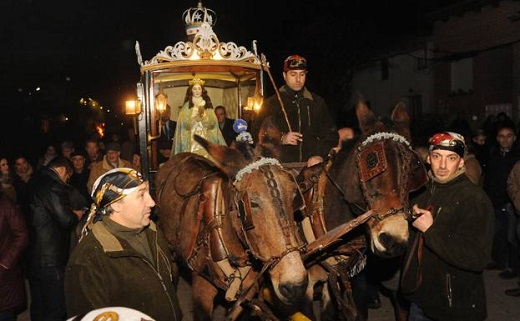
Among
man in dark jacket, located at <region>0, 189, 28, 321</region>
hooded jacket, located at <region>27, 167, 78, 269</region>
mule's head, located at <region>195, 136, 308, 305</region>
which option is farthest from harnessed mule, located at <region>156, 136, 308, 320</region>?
man in dark jacket, located at <region>0, 189, 28, 321</region>

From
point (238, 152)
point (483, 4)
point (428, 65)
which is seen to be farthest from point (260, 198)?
point (428, 65)

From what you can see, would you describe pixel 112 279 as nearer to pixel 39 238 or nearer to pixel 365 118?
pixel 365 118

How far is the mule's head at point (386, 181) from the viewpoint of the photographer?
153 inches

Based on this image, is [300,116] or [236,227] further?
[300,116]

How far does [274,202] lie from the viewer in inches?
143

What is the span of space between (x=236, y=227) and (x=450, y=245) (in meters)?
1.52

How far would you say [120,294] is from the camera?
297 cm

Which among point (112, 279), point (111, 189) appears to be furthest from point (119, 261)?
point (111, 189)

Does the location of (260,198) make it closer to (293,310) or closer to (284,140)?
(293,310)

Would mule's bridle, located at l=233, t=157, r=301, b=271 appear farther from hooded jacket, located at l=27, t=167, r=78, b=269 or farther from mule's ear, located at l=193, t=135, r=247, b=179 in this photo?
hooded jacket, located at l=27, t=167, r=78, b=269

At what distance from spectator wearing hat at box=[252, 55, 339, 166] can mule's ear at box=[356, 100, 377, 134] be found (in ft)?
3.12

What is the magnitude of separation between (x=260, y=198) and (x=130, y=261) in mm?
1006

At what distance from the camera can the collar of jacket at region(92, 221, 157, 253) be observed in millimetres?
2959

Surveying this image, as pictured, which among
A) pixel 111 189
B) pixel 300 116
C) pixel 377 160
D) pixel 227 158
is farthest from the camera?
pixel 300 116
